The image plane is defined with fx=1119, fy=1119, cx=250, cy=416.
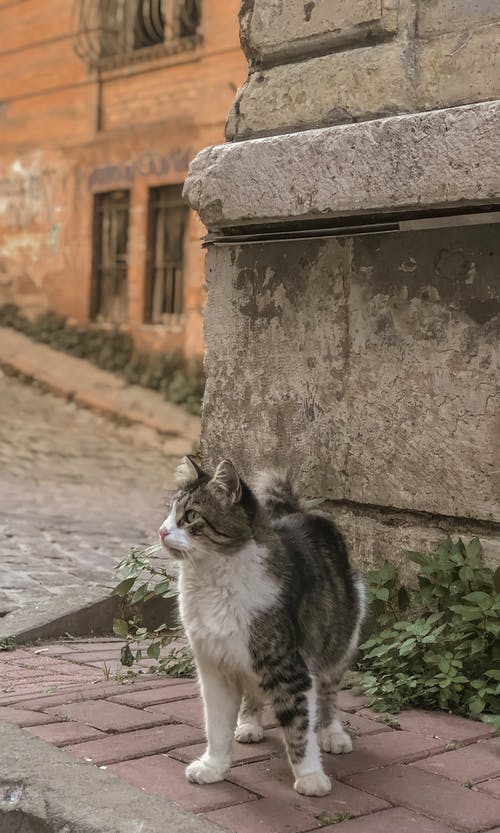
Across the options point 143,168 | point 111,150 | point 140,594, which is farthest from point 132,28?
point 140,594

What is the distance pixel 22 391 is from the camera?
49.9 ft

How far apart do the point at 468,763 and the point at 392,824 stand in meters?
0.52

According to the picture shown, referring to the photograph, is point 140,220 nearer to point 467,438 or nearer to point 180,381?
point 180,381

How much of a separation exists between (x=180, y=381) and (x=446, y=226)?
1064cm

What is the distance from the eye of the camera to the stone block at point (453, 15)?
3967 mm

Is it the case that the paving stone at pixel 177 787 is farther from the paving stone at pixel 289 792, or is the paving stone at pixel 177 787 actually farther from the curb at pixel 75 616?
the curb at pixel 75 616

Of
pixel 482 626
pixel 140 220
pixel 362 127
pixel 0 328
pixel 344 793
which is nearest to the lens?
pixel 344 793

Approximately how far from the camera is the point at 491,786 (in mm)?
3006

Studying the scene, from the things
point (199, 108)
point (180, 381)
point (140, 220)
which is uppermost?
point (199, 108)

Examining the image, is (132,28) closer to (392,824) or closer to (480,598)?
(480,598)

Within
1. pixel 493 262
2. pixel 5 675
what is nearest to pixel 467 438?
pixel 493 262

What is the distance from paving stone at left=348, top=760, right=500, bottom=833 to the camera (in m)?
2.78

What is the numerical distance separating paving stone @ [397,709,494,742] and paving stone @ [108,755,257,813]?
0.77 meters

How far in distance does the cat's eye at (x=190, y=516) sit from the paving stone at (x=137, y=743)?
675 mm
